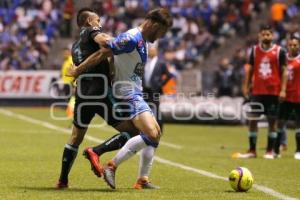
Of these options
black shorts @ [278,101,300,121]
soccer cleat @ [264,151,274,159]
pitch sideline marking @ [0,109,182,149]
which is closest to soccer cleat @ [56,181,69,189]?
soccer cleat @ [264,151,274,159]

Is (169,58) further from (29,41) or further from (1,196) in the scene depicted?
(1,196)

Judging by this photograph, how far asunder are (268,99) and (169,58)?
17.2 meters

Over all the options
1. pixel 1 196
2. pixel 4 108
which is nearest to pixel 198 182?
pixel 1 196

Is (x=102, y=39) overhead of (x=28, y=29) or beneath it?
beneath

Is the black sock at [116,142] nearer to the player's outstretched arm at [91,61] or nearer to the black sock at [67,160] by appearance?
the black sock at [67,160]

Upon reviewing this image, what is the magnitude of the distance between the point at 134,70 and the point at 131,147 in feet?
2.86

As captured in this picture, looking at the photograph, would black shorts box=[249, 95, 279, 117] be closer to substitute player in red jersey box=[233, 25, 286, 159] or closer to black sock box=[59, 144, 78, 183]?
substitute player in red jersey box=[233, 25, 286, 159]

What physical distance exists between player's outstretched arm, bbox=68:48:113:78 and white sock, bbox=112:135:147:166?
96cm

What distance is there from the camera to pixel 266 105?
1515 centimetres

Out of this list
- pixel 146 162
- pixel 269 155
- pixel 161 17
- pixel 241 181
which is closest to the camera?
pixel 161 17

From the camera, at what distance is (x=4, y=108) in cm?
3111

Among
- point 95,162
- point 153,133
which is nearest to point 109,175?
point 95,162

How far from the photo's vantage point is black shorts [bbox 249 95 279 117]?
1509 centimetres

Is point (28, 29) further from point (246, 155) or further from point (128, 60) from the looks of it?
point (128, 60)
